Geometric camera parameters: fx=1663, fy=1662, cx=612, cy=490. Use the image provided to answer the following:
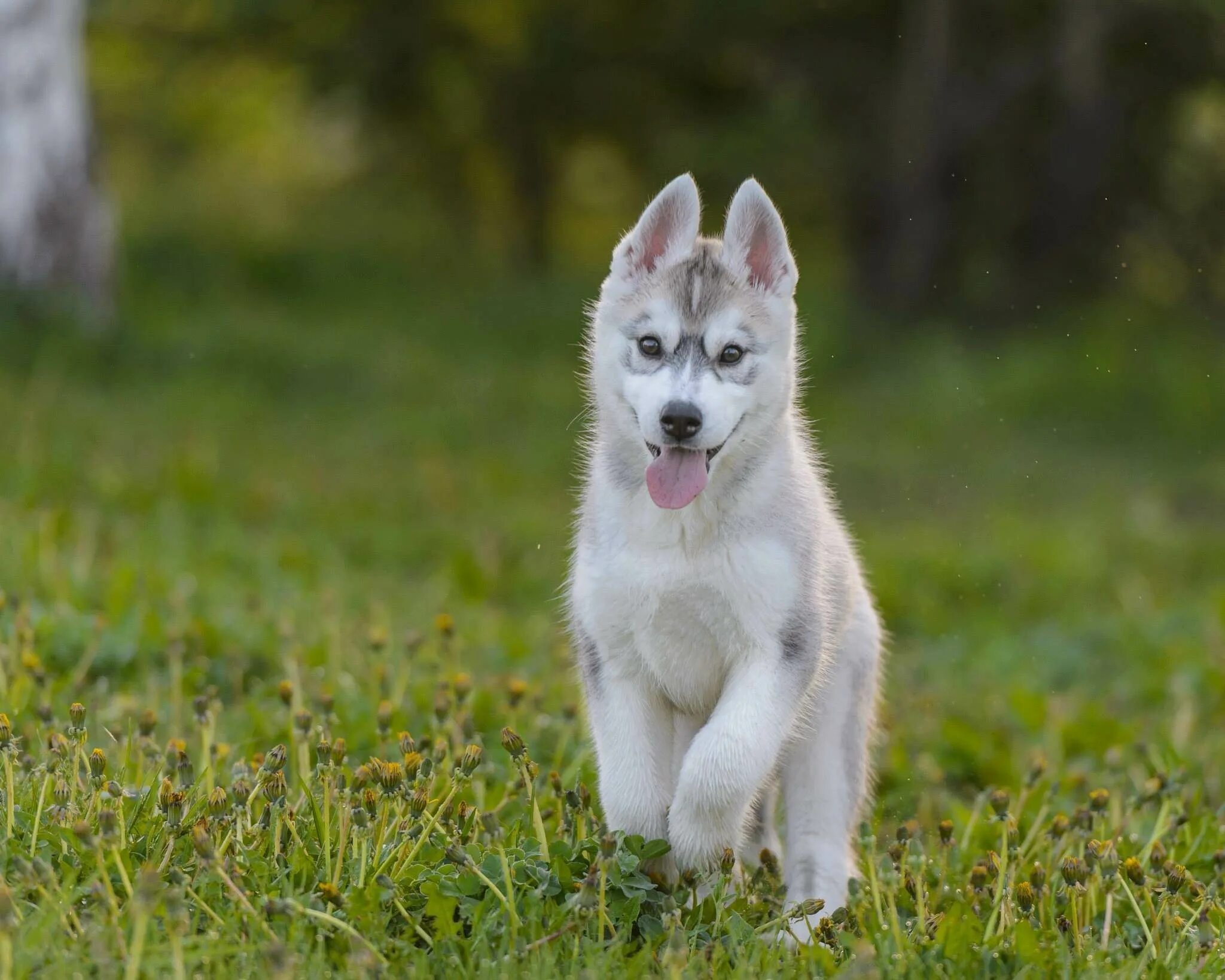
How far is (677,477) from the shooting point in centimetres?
370

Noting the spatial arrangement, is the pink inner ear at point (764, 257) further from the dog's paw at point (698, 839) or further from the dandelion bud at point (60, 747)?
the dandelion bud at point (60, 747)

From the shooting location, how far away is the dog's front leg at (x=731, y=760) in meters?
3.64

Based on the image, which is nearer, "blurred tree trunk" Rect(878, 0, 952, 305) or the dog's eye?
the dog's eye

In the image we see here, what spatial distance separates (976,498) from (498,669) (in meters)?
5.67

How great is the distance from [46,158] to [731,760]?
9003mm

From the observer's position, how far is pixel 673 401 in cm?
364

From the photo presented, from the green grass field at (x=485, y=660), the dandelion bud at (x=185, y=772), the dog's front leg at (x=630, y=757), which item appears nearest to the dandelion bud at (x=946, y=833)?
the green grass field at (x=485, y=660)

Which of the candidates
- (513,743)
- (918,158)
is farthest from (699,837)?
(918,158)

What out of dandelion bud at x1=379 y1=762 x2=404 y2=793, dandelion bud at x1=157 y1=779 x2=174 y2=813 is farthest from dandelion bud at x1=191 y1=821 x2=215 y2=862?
dandelion bud at x1=379 y1=762 x2=404 y2=793

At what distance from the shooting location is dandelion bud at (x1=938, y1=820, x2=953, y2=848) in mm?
4043

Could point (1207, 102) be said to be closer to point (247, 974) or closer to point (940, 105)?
point (940, 105)

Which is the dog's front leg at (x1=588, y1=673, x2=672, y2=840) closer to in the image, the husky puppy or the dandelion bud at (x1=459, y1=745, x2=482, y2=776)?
the husky puppy

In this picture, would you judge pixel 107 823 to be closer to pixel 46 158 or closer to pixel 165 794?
pixel 165 794

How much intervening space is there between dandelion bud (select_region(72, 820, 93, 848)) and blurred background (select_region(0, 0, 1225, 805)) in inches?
86.6
